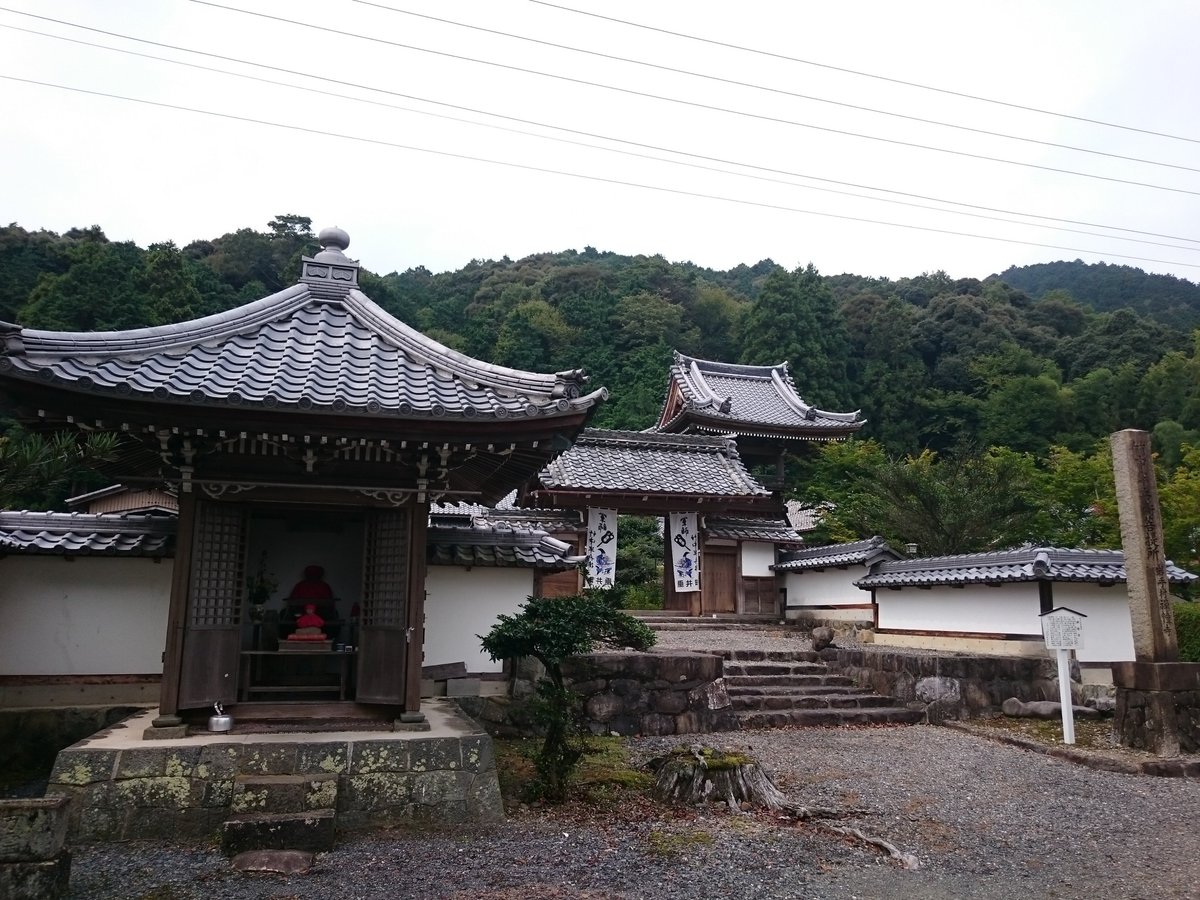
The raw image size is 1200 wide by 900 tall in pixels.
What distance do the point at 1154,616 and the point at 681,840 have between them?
6.78 m

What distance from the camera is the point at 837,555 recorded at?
17.0 m

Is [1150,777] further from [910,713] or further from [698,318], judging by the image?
[698,318]

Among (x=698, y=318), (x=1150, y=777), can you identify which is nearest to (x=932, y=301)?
(x=698, y=318)

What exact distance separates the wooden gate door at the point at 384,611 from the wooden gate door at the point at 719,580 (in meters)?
13.1

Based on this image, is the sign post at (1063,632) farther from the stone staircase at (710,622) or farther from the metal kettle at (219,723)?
the metal kettle at (219,723)

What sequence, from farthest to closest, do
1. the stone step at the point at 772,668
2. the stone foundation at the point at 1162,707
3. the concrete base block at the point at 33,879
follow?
the stone step at the point at 772,668
the stone foundation at the point at 1162,707
the concrete base block at the point at 33,879

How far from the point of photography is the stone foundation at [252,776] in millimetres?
5738

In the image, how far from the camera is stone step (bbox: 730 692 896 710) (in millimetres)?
11211

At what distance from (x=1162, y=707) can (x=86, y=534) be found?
39.1 feet

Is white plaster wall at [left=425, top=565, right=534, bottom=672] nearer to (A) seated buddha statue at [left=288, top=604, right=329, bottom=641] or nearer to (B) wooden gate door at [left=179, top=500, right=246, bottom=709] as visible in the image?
(A) seated buddha statue at [left=288, top=604, right=329, bottom=641]

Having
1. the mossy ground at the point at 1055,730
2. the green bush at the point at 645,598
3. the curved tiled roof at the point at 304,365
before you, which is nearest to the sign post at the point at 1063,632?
the mossy ground at the point at 1055,730

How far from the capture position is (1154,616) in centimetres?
922

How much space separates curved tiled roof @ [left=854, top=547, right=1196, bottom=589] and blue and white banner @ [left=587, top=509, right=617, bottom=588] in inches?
296

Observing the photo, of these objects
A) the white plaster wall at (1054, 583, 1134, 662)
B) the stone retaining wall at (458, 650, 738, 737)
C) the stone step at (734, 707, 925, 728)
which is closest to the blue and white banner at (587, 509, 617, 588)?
the stone step at (734, 707, 925, 728)
